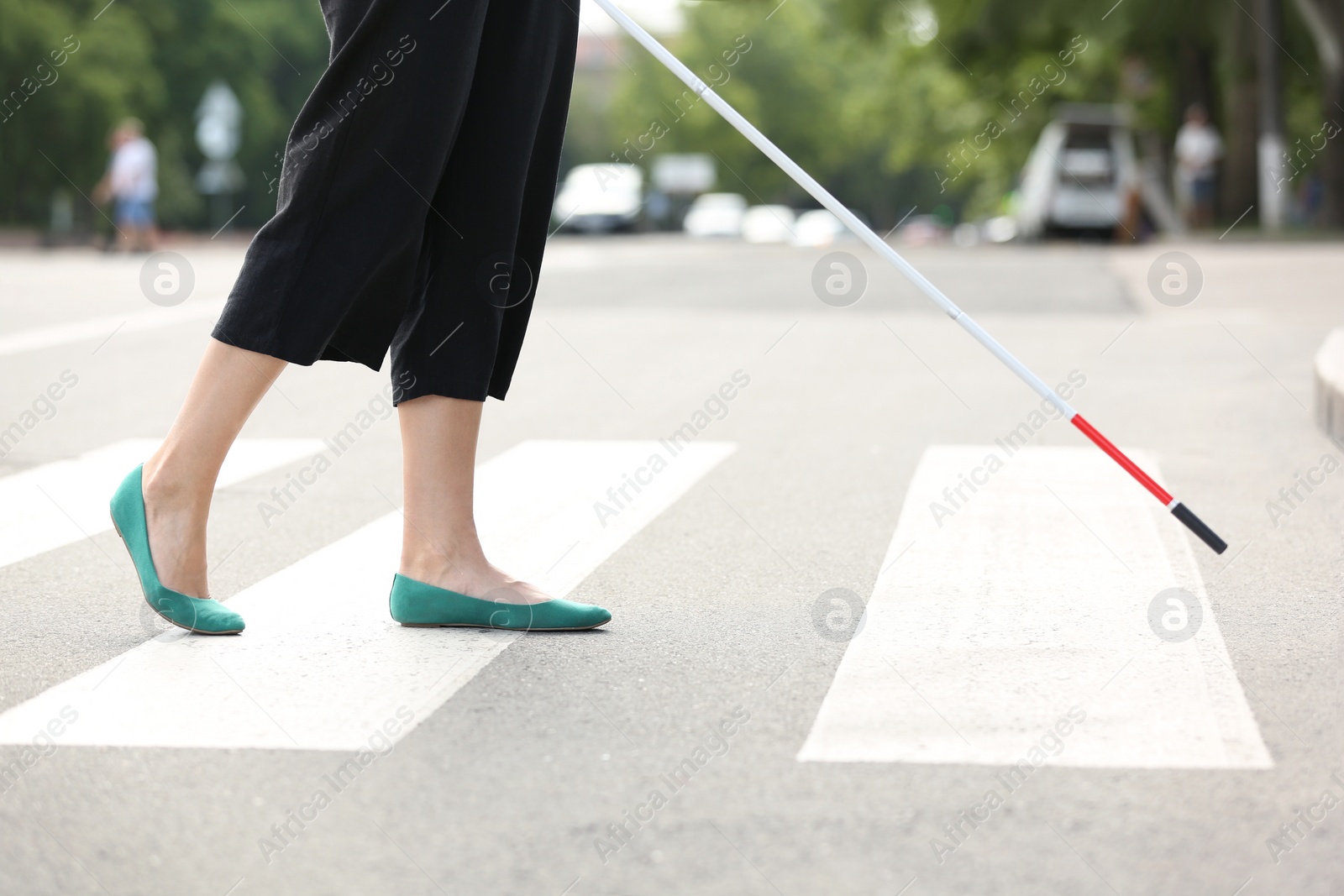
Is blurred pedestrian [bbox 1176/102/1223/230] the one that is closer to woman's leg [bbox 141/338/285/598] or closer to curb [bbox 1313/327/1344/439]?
curb [bbox 1313/327/1344/439]

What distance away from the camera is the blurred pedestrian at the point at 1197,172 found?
24.1 metres

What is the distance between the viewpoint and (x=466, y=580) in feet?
11.2

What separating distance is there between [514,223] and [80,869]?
1.64m

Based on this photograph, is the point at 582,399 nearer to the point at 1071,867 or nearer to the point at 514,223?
the point at 514,223

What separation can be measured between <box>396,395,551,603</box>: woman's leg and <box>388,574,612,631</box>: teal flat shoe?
17mm

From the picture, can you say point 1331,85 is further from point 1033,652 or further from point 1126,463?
point 1033,652

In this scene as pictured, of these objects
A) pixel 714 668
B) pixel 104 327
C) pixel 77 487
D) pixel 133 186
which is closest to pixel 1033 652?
pixel 714 668

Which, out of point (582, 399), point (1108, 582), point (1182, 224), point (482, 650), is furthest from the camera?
point (1182, 224)

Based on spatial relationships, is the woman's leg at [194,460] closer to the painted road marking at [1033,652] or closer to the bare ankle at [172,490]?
the bare ankle at [172,490]

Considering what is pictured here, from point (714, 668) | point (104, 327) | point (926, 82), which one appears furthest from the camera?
point (926, 82)

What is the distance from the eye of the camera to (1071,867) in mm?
2197

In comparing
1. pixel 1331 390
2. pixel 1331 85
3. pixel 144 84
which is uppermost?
pixel 1331 390

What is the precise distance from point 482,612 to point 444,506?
0.75 feet

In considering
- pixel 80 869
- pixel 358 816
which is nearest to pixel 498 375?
pixel 358 816
